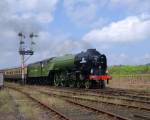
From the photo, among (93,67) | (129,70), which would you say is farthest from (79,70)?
(129,70)

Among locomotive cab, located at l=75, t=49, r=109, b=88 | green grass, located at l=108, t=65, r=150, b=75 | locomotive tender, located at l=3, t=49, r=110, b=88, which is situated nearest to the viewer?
locomotive cab, located at l=75, t=49, r=109, b=88

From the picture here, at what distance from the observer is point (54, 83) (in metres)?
43.5

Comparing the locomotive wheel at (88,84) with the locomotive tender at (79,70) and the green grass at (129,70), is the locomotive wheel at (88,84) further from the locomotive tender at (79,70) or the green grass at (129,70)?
the green grass at (129,70)

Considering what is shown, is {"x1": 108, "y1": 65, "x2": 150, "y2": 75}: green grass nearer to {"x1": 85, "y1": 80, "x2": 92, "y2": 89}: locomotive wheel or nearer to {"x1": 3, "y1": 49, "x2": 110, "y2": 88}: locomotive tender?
{"x1": 3, "y1": 49, "x2": 110, "y2": 88}: locomotive tender

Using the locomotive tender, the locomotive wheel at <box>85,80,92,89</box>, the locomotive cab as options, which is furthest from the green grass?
the locomotive wheel at <box>85,80,92,89</box>

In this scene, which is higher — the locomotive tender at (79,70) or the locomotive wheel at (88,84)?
the locomotive tender at (79,70)

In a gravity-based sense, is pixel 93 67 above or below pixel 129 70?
below

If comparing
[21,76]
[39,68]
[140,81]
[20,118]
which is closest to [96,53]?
[140,81]

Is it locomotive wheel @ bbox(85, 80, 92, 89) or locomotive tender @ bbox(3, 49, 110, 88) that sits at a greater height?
locomotive tender @ bbox(3, 49, 110, 88)

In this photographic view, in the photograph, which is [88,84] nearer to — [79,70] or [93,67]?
[93,67]

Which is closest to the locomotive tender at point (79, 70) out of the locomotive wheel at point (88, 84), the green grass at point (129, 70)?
the locomotive wheel at point (88, 84)

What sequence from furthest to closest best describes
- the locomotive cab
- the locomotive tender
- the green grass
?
the green grass
the locomotive tender
the locomotive cab

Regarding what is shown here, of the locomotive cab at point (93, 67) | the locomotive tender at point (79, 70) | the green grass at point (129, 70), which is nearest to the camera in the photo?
the locomotive cab at point (93, 67)

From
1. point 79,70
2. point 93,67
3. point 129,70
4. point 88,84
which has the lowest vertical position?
point 88,84
